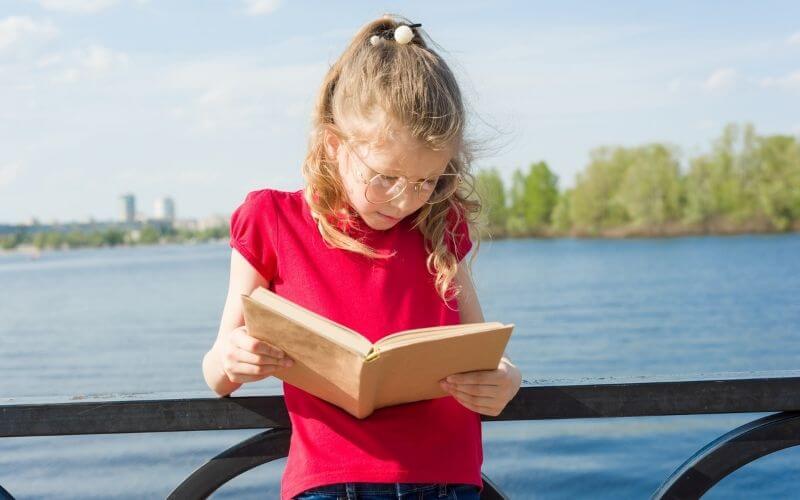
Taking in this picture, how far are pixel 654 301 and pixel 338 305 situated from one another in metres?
29.9

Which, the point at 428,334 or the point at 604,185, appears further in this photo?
the point at 604,185

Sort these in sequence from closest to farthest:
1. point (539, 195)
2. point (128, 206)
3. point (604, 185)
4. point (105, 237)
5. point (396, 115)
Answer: point (396, 115) → point (604, 185) → point (539, 195) → point (105, 237) → point (128, 206)

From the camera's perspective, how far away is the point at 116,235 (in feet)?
401

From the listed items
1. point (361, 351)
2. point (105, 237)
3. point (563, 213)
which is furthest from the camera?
point (105, 237)

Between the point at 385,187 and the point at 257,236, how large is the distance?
273 millimetres

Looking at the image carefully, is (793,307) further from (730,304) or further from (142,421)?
(142,421)

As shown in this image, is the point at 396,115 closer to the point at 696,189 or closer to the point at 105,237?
the point at 696,189

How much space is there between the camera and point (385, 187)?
5.57ft

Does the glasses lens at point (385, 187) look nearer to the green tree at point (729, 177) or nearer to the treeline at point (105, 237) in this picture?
the green tree at point (729, 177)

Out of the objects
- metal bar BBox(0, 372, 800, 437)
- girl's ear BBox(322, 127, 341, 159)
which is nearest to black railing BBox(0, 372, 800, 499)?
metal bar BBox(0, 372, 800, 437)

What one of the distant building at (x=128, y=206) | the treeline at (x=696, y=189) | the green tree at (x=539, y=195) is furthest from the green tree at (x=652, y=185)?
the distant building at (x=128, y=206)

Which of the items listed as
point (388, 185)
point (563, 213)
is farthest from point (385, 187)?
point (563, 213)

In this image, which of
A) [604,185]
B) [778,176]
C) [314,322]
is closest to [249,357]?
[314,322]

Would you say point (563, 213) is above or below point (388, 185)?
below
